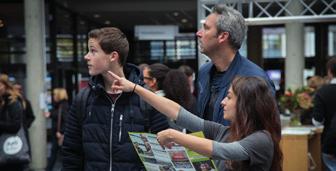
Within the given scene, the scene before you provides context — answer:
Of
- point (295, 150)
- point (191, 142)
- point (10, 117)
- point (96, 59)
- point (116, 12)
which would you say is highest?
point (116, 12)

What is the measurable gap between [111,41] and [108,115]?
41 cm

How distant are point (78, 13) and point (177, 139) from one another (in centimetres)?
1780

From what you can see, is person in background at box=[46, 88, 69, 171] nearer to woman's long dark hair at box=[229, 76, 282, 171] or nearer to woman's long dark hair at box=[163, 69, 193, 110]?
woman's long dark hair at box=[163, 69, 193, 110]

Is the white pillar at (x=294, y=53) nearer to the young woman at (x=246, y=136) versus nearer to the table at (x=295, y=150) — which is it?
the table at (x=295, y=150)

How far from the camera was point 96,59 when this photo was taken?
3402 mm

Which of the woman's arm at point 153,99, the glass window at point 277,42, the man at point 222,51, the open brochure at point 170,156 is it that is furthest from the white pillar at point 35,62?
the glass window at point 277,42

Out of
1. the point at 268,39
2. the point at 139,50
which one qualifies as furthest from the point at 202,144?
the point at 268,39

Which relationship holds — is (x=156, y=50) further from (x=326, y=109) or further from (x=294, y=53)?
(x=326, y=109)

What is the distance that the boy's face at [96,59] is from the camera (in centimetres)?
339

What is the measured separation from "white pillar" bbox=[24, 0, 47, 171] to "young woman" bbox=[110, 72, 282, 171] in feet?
40.8

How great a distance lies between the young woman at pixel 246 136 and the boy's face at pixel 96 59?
0.83m

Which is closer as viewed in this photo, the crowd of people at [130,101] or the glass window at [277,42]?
the crowd of people at [130,101]

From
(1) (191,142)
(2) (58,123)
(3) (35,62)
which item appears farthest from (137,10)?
(1) (191,142)

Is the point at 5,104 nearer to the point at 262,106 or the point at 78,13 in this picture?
the point at 262,106
